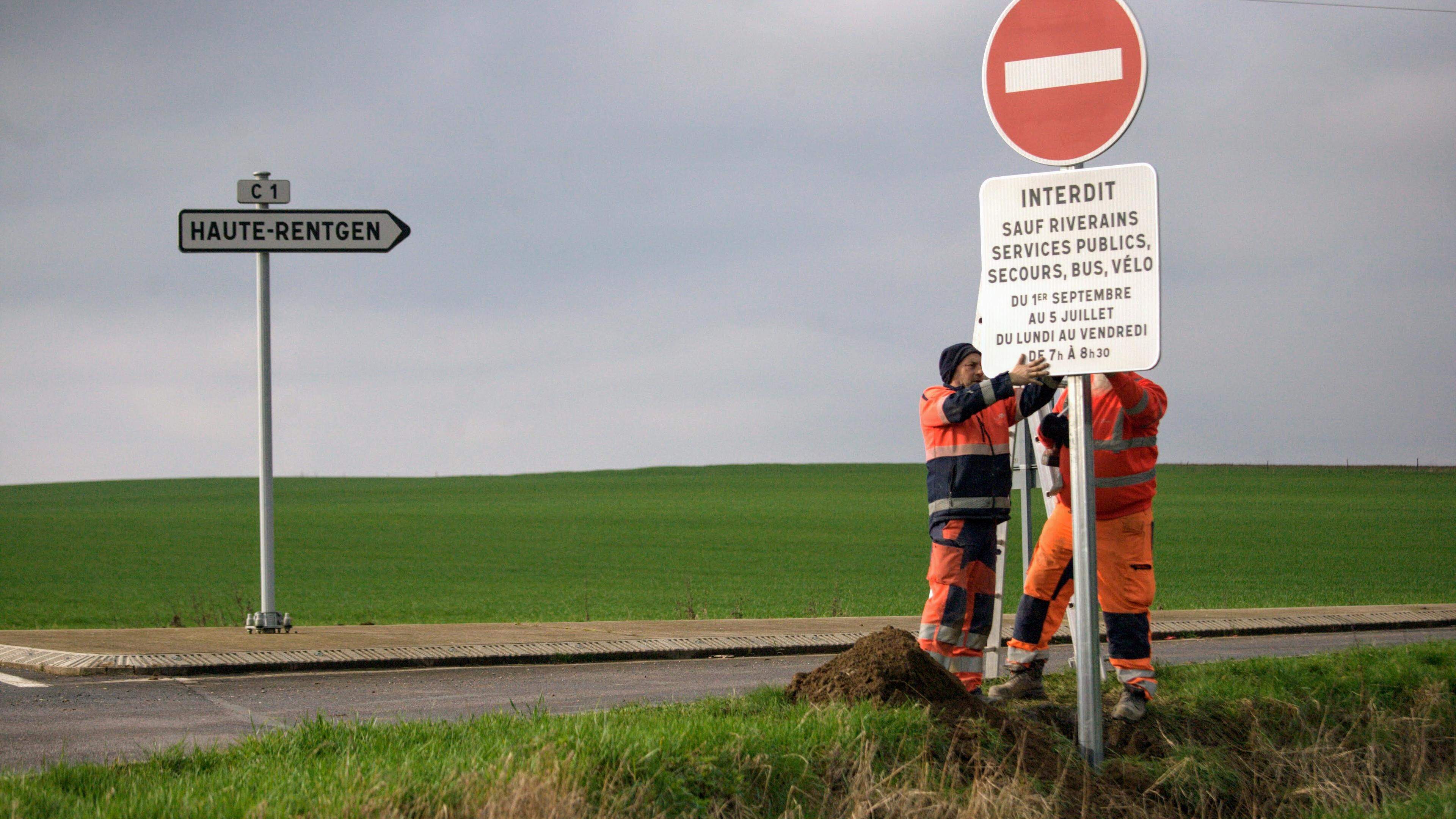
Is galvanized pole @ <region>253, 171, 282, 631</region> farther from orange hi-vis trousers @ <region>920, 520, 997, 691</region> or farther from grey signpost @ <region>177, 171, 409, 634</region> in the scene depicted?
orange hi-vis trousers @ <region>920, 520, 997, 691</region>

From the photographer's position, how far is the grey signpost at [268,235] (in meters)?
11.5

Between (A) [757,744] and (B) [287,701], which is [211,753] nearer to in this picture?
(A) [757,744]

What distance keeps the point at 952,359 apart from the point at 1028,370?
212cm

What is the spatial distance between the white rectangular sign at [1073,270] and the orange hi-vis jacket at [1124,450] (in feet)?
4.68

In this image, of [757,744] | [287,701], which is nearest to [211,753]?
[757,744]

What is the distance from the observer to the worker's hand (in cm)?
523

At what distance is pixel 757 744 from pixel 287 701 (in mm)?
3854

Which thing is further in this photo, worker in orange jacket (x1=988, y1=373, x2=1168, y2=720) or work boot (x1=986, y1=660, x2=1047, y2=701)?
work boot (x1=986, y1=660, x2=1047, y2=701)

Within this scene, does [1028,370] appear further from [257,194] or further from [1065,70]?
[257,194]

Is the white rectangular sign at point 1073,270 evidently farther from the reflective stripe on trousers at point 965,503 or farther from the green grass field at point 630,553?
the green grass field at point 630,553

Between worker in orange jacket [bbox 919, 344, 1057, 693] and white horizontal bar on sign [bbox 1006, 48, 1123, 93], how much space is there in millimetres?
1761

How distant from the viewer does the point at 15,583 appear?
2548 cm

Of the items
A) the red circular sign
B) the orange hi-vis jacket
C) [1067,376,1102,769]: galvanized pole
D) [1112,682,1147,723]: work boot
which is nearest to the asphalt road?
[1112,682,1147,723]: work boot

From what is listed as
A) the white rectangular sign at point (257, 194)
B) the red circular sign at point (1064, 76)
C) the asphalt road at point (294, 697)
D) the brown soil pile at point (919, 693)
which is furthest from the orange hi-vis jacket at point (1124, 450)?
the white rectangular sign at point (257, 194)
